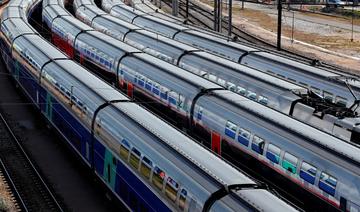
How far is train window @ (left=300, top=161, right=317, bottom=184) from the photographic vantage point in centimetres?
1772

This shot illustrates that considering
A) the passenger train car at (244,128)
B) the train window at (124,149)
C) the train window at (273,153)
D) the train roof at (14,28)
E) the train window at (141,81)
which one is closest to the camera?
the passenger train car at (244,128)

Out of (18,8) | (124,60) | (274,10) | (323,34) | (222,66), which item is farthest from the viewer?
(274,10)

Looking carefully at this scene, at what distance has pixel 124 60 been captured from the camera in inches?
1342

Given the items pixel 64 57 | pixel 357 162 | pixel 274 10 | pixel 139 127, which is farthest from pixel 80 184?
pixel 274 10

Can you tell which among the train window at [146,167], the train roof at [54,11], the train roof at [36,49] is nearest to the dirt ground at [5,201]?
the train window at [146,167]

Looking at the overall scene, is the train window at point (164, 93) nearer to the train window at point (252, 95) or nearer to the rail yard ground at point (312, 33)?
A: the train window at point (252, 95)

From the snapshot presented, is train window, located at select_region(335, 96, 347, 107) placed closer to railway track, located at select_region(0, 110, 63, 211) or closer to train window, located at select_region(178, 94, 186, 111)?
train window, located at select_region(178, 94, 186, 111)

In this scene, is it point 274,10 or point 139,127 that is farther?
point 274,10

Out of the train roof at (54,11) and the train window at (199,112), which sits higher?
the train roof at (54,11)

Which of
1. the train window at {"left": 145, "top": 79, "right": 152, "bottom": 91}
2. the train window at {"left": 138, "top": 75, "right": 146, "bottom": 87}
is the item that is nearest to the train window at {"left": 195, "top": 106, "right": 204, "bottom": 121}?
the train window at {"left": 145, "top": 79, "right": 152, "bottom": 91}

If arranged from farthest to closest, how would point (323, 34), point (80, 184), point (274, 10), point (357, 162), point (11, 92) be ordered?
1. point (274, 10)
2. point (323, 34)
3. point (11, 92)
4. point (80, 184)
5. point (357, 162)

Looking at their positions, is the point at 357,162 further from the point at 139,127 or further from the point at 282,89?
the point at 282,89

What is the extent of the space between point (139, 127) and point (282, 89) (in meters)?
9.29

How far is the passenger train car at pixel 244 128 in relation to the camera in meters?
17.1
